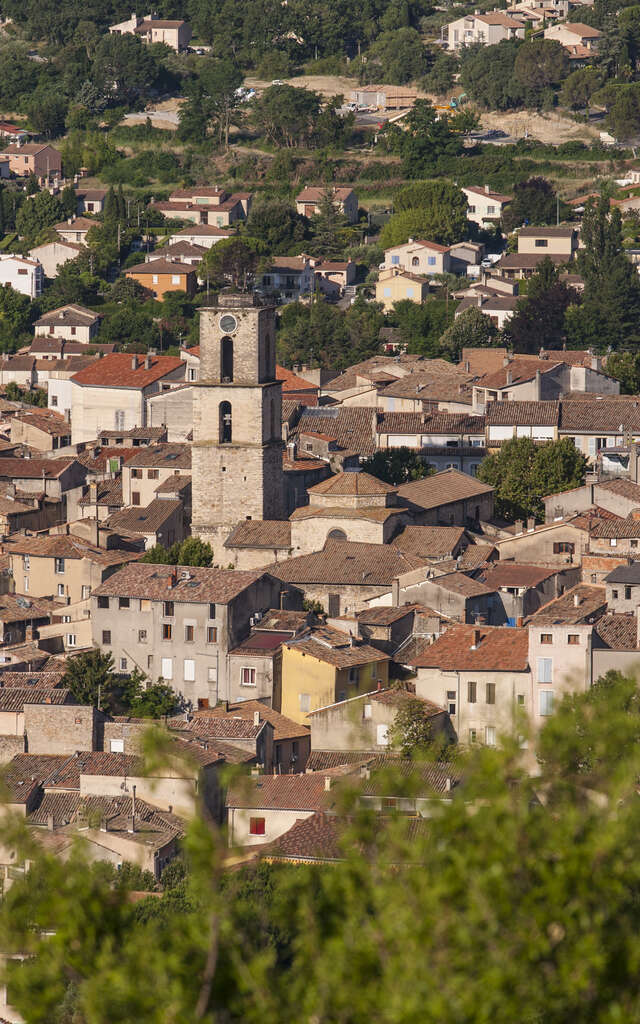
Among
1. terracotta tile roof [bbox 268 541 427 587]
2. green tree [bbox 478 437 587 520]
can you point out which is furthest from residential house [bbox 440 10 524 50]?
terracotta tile roof [bbox 268 541 427 587]

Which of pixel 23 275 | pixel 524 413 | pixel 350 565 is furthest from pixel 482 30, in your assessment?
pixel 350 565

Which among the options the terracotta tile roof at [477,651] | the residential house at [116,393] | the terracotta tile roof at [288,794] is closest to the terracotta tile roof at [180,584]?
the terracotta tile roof at [477,651]

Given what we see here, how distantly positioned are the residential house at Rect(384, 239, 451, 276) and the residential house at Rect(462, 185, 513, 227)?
293 inches

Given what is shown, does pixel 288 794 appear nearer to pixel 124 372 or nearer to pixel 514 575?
pixel 514 575

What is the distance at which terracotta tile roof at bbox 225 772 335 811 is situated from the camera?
40438 millimetres

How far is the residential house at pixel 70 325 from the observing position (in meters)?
89.5

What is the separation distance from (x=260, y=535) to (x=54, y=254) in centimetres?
4647

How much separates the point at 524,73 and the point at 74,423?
5468 centimetres

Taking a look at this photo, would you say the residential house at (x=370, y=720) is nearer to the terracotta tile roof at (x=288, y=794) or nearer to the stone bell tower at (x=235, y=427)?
the terracotta tile roof at (x=288, y=794)

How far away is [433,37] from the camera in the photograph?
13575 centimetres

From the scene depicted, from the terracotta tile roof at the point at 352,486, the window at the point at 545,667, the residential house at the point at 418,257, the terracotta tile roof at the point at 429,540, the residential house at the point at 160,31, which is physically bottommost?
the residential house at the point at 418,257

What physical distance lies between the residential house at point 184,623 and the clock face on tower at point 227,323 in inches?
386

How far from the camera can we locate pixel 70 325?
295 feet

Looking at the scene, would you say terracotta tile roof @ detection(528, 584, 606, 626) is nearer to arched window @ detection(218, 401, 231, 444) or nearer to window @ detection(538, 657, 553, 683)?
window @ detection(538, 657, 553, 683)
